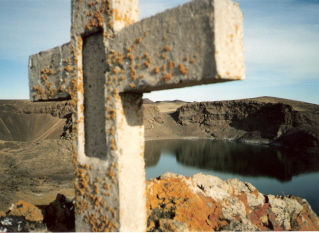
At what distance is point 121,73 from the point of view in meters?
2.48

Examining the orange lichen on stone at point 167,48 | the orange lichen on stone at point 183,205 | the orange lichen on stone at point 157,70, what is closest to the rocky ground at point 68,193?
the orange lichen on stone at point 183,205

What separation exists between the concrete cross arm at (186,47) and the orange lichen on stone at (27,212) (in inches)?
105

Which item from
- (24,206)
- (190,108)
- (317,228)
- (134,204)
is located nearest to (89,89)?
(134,204)

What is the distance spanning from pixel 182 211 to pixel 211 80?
2675mm

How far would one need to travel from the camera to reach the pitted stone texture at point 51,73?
3006 mm

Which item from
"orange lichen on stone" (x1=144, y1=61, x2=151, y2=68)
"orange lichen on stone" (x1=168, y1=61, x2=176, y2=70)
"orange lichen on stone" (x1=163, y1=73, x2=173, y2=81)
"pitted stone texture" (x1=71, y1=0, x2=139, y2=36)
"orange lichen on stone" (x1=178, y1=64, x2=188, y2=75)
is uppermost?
"pitted stone texture" (x1=71, y1=0, x2=139, y2=36)

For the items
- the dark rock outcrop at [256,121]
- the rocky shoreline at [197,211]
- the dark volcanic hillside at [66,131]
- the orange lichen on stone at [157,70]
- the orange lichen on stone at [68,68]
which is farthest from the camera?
the dark rock outcrop at [256,121]

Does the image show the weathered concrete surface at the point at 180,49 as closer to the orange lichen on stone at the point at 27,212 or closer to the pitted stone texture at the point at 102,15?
the pitted stone texture at the point at 102,15

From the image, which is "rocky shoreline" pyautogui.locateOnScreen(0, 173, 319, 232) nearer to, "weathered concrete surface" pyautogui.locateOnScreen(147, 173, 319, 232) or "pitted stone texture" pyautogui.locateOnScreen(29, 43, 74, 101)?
"weathered concrete surface" pyautogui.locateOnScreen(147, 173, 319, 232)

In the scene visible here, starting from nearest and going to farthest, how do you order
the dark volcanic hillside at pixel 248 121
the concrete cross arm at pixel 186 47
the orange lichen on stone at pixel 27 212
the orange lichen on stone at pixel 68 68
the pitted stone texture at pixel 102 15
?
the concrete cross arm at pixel 186 47 → the pitted stone texture at pixel 102 15 → the orange lichen on stone at pixel 68 68 → the orange lichen on stone at pixel 27 212 → the dark volcanic hillside at pixel 248 121

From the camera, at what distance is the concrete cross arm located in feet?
6.17

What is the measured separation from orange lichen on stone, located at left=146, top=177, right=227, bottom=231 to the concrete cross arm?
2.12 metres

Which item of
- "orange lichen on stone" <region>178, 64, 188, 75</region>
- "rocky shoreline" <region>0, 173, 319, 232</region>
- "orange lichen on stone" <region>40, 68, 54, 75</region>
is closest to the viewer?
"orange lichen on stone" <region>178, 64, 188, 75</region>

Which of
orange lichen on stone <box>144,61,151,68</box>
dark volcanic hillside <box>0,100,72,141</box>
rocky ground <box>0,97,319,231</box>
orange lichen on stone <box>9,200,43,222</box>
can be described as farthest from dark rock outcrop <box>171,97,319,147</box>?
orange lichen on stone <box>144,61,151,68</box>
